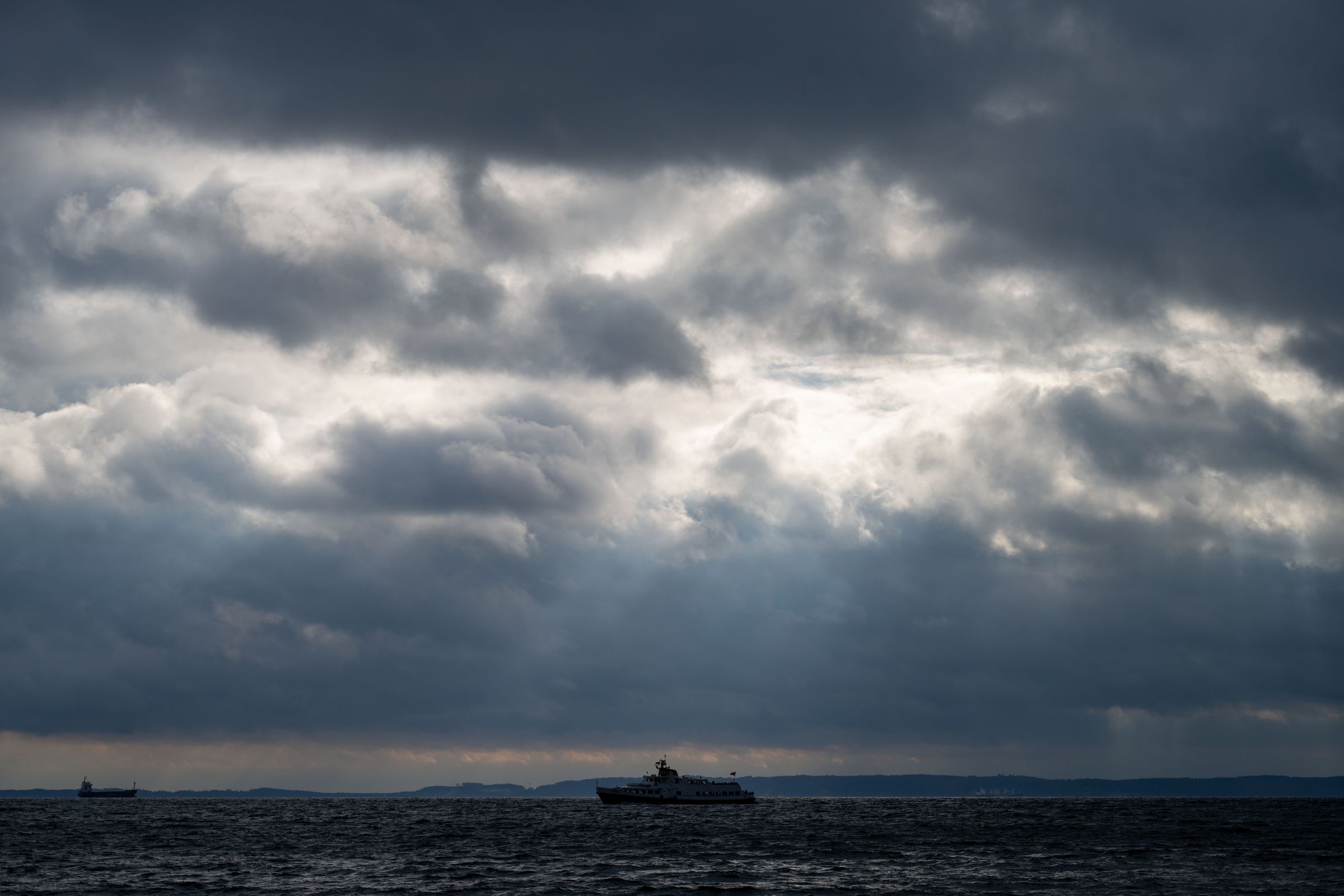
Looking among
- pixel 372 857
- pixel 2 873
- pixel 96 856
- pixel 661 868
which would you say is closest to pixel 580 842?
pixel 372 857

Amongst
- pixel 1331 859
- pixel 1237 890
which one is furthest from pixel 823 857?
pixel 1331 859

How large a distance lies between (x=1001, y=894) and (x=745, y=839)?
3430 inches

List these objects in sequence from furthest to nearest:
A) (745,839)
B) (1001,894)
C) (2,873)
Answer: (745,839) → (2,873) → (1001,894)

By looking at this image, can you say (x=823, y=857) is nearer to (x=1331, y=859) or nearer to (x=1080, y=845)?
(x=1080, y=845)

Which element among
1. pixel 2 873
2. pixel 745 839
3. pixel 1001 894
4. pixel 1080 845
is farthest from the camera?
pixel 745 839

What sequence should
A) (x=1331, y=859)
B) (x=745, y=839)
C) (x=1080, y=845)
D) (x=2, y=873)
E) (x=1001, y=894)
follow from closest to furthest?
(x=1001, y=894) < (x=2, y=873) < (x=1331, y=859) < (x=1080, y=845) < (x=745, y=839)

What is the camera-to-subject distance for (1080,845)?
173m

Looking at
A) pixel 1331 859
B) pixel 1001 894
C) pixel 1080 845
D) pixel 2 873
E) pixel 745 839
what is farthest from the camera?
pixel 745 839

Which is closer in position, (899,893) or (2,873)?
(899,893)

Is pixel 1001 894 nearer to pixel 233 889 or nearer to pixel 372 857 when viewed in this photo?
pixel 233 889

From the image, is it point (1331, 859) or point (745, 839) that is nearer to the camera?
point (1331, 859)

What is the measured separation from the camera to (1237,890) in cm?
11031

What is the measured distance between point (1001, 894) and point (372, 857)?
3406 inches

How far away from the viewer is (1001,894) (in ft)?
347
